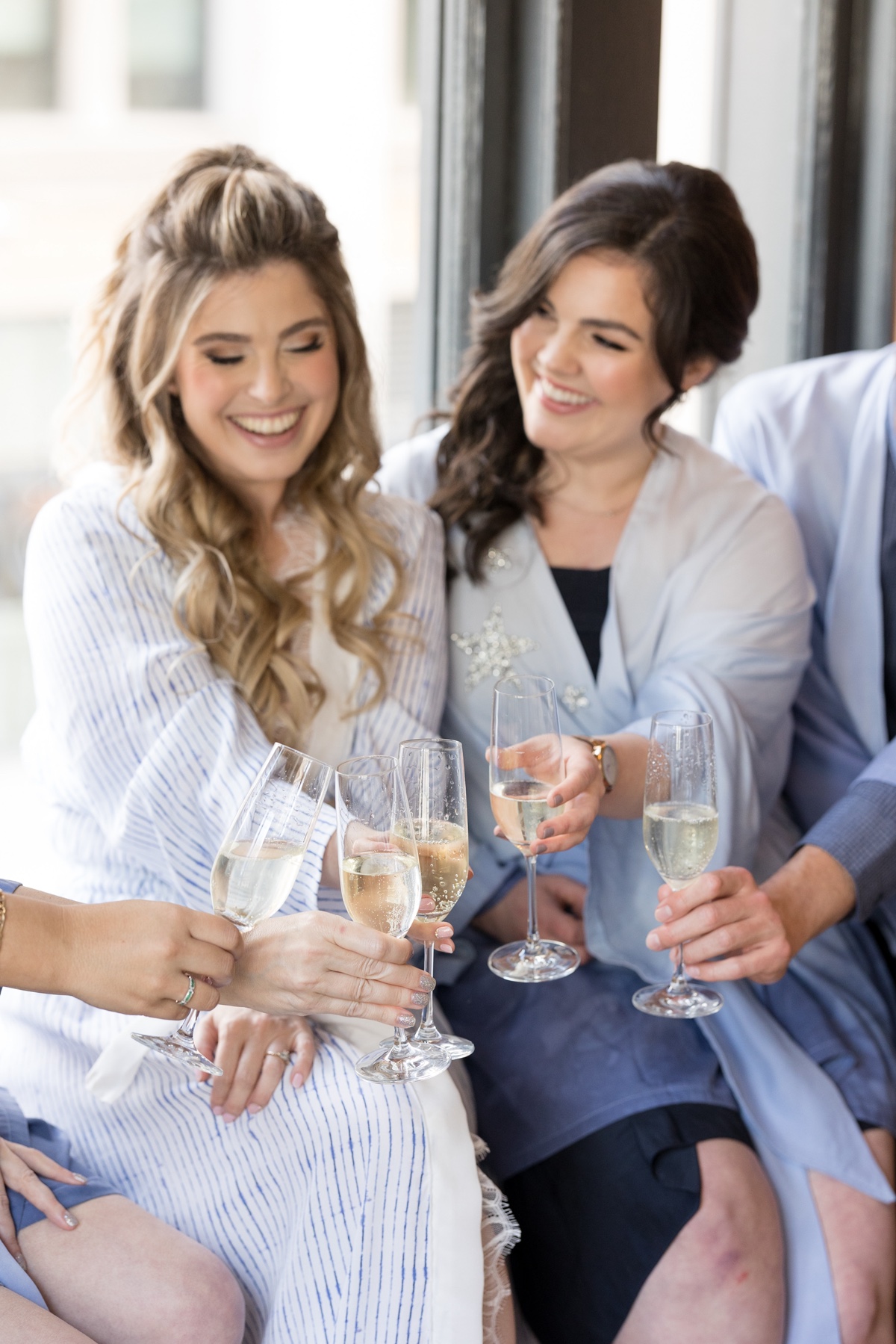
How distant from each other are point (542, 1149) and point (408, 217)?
167 centimetres

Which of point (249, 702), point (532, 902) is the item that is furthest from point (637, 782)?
point (249, 702)

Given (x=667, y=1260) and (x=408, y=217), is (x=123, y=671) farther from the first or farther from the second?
(x=408, y=217)

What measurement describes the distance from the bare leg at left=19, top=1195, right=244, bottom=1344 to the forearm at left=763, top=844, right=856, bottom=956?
0.81 m

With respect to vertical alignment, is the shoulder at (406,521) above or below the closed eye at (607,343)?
below

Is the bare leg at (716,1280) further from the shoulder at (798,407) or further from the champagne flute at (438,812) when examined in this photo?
the shoulder at (798,407)

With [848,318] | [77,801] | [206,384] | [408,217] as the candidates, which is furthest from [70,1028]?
[848,318]

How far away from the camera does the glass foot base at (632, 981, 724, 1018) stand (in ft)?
5.26

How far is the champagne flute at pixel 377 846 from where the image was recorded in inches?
51.2

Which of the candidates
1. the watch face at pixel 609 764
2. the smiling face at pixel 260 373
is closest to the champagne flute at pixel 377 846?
the watch face at pixel 609 764

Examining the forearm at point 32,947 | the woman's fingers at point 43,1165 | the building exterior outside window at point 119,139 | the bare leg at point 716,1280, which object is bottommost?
the bare leg at point 716,1280

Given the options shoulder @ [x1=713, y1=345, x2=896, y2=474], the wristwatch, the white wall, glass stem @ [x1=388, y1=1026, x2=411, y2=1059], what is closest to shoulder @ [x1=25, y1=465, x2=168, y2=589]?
the wristwatch

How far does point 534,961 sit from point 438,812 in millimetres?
351

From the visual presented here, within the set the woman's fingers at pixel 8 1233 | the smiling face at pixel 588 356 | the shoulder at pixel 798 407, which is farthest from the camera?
the shoulder at pixel 798 407

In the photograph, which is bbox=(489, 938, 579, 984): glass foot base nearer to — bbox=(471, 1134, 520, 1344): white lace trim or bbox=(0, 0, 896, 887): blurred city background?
bbox=(471, 1134, 520, 1344): white lace trim
